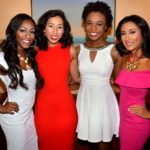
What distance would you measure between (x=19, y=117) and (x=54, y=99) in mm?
338

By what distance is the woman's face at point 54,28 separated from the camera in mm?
1984

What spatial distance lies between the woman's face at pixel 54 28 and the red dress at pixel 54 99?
A: 4.3 inches

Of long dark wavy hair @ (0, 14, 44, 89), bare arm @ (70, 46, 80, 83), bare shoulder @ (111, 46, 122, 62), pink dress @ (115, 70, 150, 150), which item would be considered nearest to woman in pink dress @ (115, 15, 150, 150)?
pink dress @ (115, 70, 150, 150)

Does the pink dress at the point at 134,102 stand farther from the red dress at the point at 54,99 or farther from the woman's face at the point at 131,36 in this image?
the red dress at the point at 54,99

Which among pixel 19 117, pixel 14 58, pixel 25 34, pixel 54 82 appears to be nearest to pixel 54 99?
pixel 54 82

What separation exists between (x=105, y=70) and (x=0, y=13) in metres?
2.16

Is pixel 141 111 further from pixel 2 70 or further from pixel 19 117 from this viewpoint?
pixel 2 70

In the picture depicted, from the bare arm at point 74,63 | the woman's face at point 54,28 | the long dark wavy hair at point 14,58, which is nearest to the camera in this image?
the long dark wavy hair at point 14,58

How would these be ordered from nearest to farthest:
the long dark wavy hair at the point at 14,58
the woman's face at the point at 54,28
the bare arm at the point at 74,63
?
1. the long dark wavy hair at the point at 14,58
2. the woman's face at the point at 54,28
3. the bare arm at the point at 74,63

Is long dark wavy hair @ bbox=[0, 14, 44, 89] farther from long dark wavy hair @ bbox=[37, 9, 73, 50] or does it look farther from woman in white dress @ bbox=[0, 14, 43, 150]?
long dark wavy hair @ bbox=[37, 9, 73, 50]

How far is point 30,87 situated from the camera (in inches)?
75.1

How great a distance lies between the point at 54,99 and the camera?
6.64 ft

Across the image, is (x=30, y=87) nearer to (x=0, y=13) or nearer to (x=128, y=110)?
(x=128, y=110)

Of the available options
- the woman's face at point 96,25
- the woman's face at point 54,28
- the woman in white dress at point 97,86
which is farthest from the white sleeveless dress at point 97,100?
the woman's face at point 54,28
